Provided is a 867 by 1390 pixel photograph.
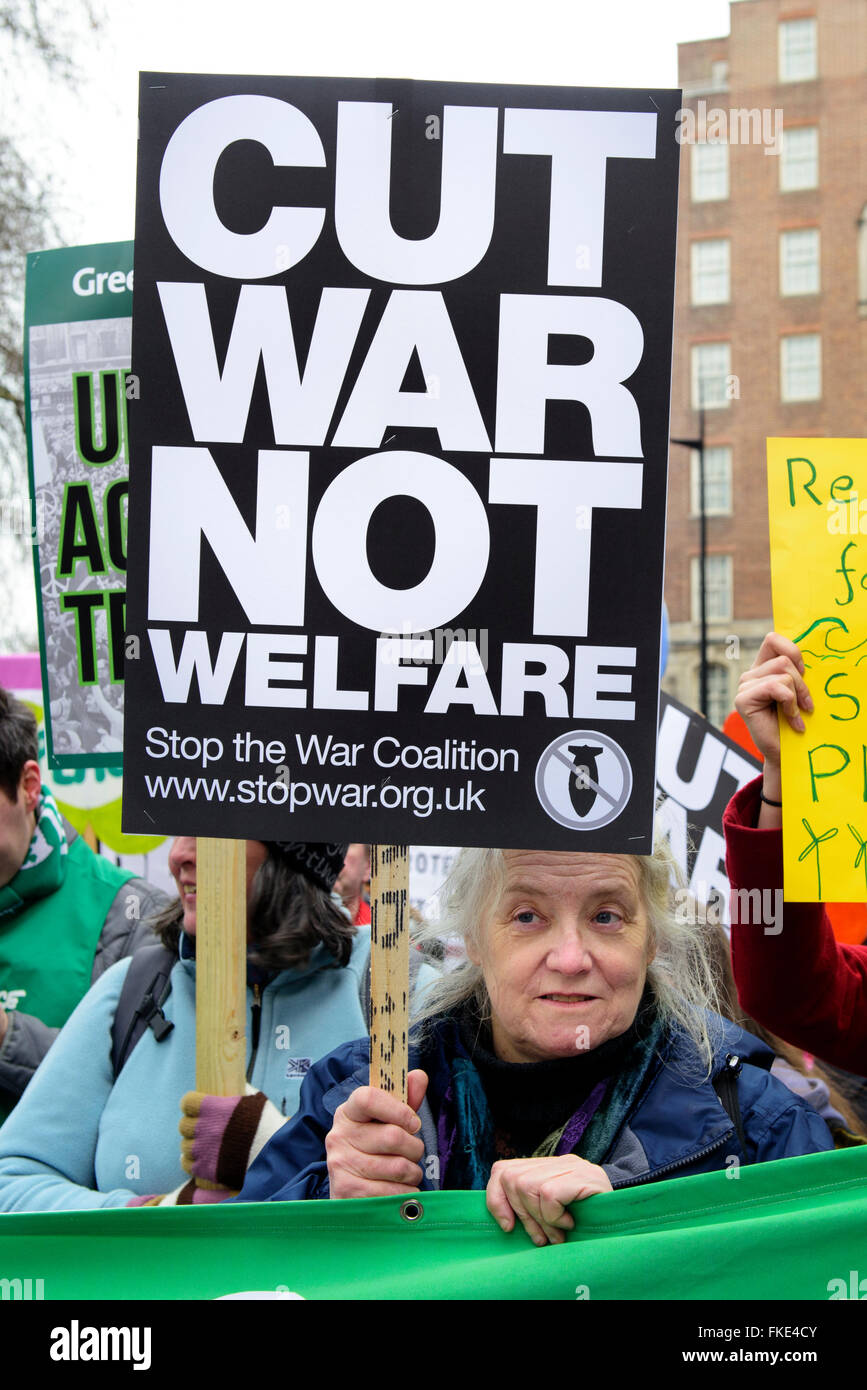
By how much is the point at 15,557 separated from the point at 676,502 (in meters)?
31.7

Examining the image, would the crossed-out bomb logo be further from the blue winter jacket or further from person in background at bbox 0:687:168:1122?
person in background at bbox 0:687:168:1122

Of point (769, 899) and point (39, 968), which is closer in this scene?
point (769, 899)

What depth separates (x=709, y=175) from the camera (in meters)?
39.1

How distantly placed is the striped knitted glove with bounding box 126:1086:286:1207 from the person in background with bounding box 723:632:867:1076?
780 mm

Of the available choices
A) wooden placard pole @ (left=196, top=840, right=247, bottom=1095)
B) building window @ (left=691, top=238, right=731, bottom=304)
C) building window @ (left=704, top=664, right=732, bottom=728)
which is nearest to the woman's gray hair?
wooden placard pole @ (left=196, top=840, right=247, bottom=1095)

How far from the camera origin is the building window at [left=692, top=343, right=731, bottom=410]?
3806 centimetres

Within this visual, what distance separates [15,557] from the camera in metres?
9.34

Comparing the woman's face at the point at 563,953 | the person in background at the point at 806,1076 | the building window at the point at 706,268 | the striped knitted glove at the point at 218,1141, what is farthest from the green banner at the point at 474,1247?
the building window at the point at 706,268

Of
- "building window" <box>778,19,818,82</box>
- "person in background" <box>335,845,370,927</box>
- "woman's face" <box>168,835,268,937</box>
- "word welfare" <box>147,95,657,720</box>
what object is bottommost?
"person in background" <box>335,845,370,927</box>

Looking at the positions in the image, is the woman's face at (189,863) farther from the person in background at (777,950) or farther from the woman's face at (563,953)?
the person in background at (777,950)

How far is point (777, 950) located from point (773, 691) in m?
0.40

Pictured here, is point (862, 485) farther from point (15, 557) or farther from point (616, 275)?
point (15, 557)

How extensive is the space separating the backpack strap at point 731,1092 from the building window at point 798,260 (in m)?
38.4
